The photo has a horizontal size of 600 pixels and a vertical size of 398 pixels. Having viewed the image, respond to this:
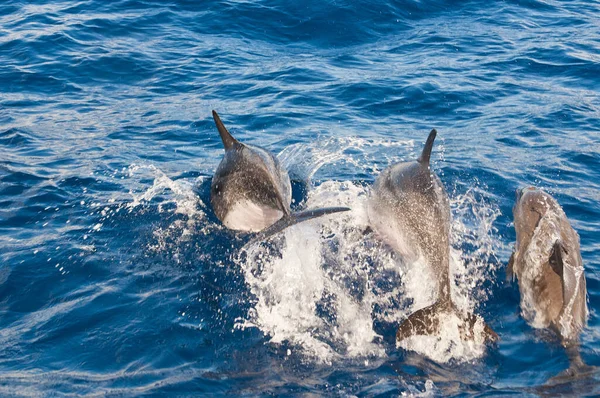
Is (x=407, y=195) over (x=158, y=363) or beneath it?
over

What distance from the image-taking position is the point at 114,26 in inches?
747

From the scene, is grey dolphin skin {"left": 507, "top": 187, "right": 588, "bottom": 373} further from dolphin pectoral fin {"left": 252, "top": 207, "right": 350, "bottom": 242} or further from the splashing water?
dolphin pectoral fin {"left": 252, "top": 207, "right": 350, "bottom": 242}

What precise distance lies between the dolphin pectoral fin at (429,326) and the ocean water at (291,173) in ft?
0.37

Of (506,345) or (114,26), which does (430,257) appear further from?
(114,26)

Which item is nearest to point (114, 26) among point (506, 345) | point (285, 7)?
point (285, 7)

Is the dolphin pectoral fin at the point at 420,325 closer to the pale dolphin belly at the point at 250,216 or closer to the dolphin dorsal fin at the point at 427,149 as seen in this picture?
the dolphin dorsal fin at the point at 427,149

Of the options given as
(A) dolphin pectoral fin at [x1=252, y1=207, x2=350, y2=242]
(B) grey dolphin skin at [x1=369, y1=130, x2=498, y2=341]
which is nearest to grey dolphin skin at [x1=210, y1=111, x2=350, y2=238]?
(A) dolphin pectoral fin at [x1=252, y1=207, x2=350, y2=242]

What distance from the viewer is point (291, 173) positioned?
11.8m

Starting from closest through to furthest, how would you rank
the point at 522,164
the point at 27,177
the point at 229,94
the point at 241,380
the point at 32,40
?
the point at 241,380, the point at 27,177, the point at 522,164, the point at 229,94, the point at 32,40

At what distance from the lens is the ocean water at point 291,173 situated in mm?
6730

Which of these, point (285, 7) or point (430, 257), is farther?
point (285, 7)

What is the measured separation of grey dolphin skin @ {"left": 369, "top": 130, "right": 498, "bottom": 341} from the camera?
24.8 feet

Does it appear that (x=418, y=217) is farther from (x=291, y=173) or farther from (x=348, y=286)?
(x=291, y=173)

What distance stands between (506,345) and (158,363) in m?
3.35
